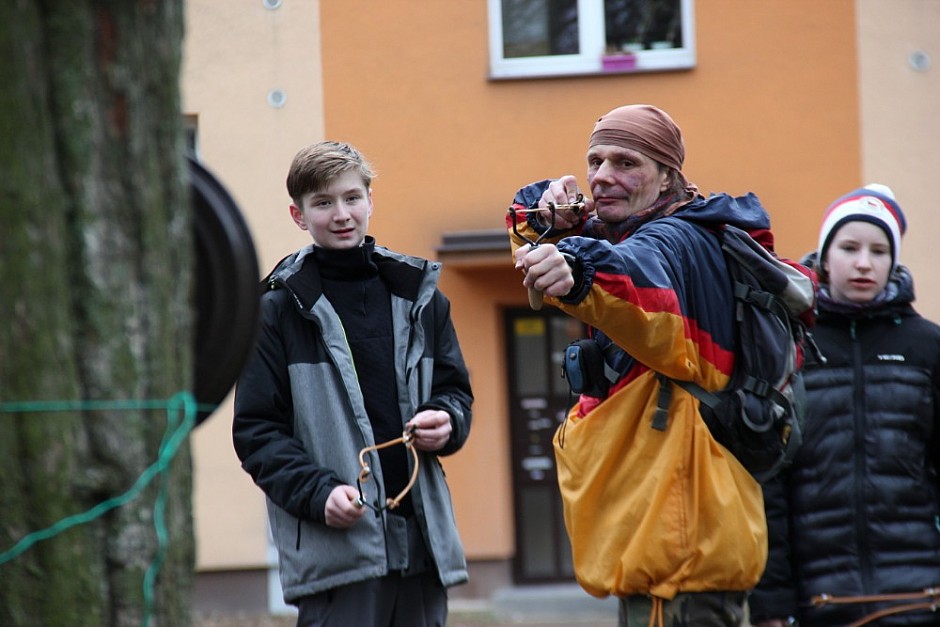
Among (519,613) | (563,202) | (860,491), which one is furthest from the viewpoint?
(519,613)

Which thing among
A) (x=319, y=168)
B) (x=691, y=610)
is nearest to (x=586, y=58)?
(x=319, y=168)

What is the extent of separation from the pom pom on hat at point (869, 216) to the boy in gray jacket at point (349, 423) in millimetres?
1283

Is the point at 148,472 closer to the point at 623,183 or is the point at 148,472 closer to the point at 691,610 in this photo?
the point at 691,610

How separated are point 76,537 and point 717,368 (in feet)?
5.93

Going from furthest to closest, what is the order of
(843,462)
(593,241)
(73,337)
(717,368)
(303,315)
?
(843,462)
(303,315)
(717,368)
(593,241)
(73,337)

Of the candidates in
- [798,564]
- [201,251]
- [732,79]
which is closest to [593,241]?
[201,251]

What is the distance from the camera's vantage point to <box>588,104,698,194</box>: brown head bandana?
12.3 feet

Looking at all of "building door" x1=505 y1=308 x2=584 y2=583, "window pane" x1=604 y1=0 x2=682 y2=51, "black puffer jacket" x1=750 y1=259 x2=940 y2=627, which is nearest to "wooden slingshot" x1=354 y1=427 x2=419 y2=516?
"black puffer jacket" x1=750 y1=259 x2=940 y2=627

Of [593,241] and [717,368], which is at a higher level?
[593,241]

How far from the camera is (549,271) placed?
10.1 feet

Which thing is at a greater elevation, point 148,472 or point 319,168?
point 319,168

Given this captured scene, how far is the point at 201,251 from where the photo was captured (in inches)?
94.6

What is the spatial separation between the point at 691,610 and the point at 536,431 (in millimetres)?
7301

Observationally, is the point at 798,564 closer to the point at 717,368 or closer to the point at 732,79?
the point at 717,368
